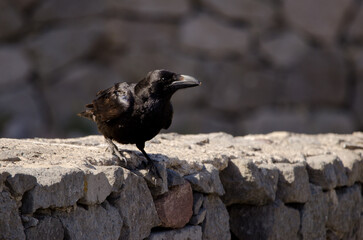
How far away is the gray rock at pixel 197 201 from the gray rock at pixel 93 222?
23.4 inches

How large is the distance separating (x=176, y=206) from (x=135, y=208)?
1.07 feet

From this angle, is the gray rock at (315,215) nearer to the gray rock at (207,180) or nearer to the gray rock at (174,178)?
the gray rock at (207,180)

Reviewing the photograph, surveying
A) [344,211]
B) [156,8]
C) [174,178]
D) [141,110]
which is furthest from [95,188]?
[156,8]

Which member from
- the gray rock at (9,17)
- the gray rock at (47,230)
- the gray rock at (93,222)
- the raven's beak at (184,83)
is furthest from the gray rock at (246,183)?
the gray rock at (9,17)

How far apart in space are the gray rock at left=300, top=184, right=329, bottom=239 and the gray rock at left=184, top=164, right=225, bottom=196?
71 cm

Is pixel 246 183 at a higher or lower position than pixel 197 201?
higher

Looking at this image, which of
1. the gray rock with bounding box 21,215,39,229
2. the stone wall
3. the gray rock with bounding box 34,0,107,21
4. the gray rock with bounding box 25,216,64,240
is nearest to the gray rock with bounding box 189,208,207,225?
the stone wall

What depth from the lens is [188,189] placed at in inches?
141

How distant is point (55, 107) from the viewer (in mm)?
9531

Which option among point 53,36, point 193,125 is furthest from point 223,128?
point 53,36

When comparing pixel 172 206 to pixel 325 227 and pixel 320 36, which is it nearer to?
pixel 325 227

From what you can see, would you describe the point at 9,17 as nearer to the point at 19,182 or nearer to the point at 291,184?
the point at 291,184

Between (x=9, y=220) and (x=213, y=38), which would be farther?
(x=213, y=38)

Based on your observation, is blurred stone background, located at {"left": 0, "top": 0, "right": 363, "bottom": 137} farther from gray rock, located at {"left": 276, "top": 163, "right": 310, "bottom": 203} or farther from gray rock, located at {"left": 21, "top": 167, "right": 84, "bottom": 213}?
gray rock, located at {"left": 21, "top": 167, "right": 84, "bottom": 213}
